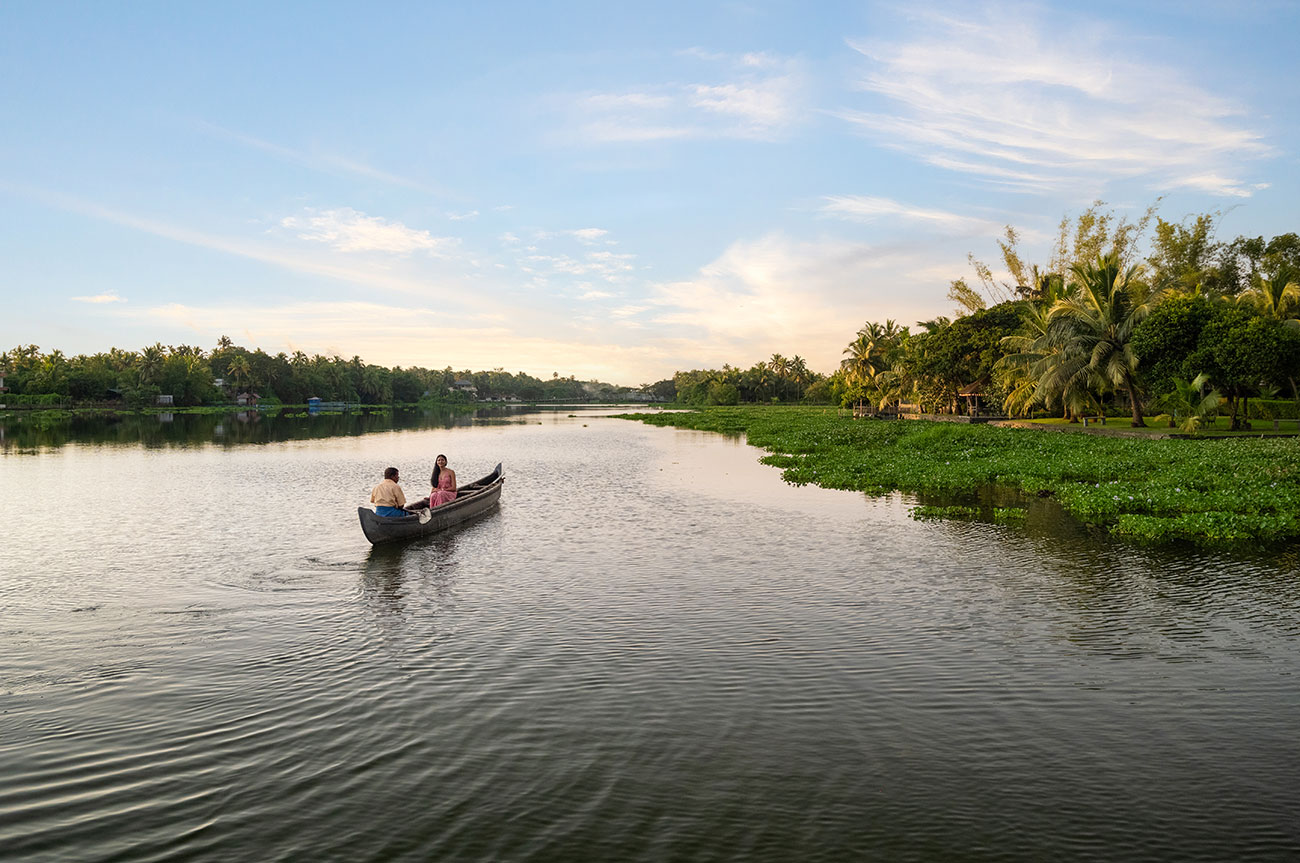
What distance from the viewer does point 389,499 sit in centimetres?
1861

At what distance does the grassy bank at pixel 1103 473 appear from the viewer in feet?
61.4

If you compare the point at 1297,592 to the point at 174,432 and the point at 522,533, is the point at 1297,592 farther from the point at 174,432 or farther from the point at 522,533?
the point at 174,432

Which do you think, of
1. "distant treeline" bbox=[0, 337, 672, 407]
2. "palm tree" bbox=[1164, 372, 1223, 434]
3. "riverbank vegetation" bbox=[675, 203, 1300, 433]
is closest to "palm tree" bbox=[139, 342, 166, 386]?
"distant treeline" bbox=[0, 337, 672, 407]

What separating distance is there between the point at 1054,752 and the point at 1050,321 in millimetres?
47551

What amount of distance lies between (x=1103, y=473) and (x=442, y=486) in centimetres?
2069

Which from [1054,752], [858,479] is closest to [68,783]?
[1054,752]

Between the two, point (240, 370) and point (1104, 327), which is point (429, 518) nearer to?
point (1104, 327)

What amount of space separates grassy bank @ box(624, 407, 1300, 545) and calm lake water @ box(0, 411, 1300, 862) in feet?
7.91

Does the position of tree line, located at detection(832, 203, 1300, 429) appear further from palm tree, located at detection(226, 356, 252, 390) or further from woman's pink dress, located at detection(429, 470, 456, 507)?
palm tree, located at detection(226, 356, 252, 390)

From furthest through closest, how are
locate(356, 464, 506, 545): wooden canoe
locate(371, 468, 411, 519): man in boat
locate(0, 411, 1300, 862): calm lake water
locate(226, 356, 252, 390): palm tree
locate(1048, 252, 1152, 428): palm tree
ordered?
locate(226, 356, 252, 390): palm tree < locate(1048, 252, 1152, 428): palm tree < locate(371, 468, 411, 519): man in boat < locate(356, 464, 506, 545): wooden canoe < locate(0, 411, 1300, 862): calm lake water

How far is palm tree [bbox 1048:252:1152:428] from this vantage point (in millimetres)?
44969

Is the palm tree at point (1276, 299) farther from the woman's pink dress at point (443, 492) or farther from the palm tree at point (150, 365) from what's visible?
the palm tree at point (150, 365)

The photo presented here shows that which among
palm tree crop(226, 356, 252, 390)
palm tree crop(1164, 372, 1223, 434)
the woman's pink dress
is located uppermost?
palm tree crop(226, 356, 252, 390)

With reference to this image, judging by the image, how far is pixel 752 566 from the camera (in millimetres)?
16281
